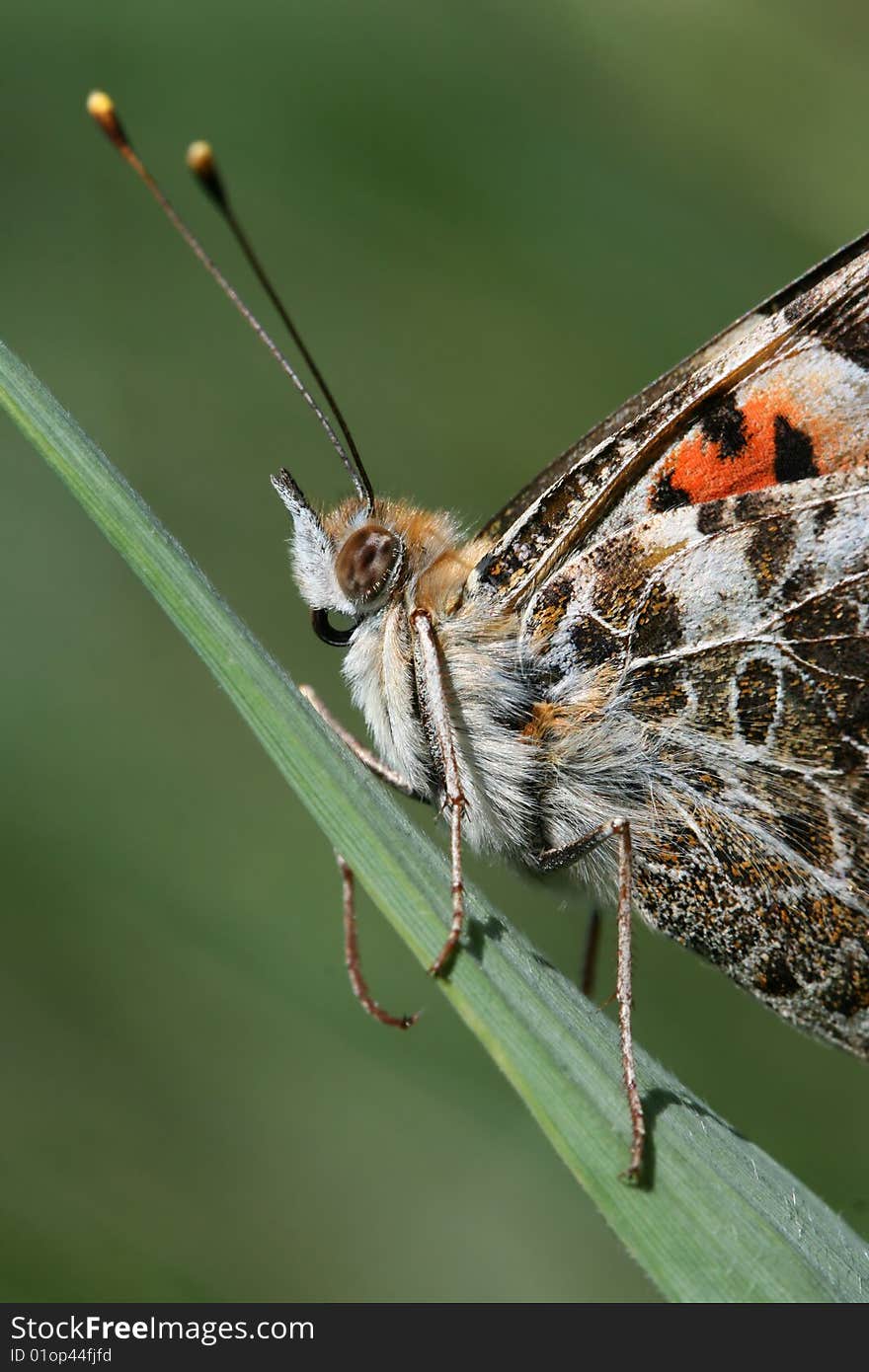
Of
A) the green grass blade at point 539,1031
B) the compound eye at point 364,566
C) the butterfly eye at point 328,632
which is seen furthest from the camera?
the butterfly eye at point 328,632

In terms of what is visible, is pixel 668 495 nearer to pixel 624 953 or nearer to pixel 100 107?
pixel 624 953

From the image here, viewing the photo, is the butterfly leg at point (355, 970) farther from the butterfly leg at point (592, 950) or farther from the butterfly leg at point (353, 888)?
the butterfly leg at point (592, 950)

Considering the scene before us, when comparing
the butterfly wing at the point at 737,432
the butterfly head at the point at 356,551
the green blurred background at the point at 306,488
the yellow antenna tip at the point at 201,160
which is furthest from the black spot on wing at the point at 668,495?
the yellow antenna tip at the point at 201,160

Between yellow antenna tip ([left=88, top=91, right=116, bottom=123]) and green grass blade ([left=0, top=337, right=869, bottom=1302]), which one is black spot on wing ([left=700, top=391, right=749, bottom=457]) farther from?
yellow antenna tip ([left=88, top=91, right=116, bottom=123])

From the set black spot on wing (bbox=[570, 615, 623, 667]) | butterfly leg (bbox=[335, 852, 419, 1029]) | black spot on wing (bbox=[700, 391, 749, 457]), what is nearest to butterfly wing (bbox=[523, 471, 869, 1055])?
black spot on wing (bbox=[570, 615, 623, 667])

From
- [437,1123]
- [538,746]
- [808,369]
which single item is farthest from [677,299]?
[437,1123]
